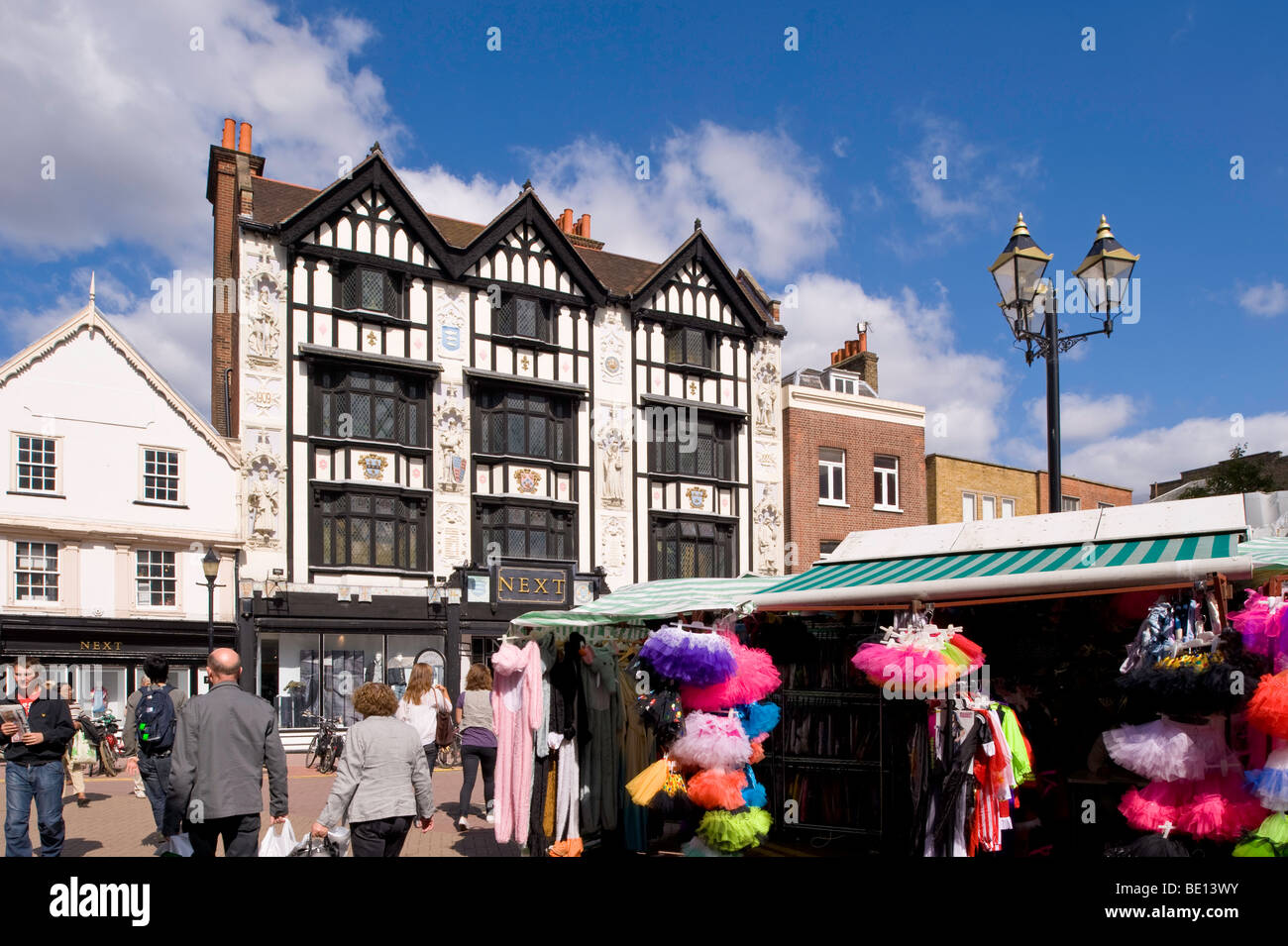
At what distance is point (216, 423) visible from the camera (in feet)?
88.7

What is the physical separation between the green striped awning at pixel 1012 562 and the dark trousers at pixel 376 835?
3819 mm

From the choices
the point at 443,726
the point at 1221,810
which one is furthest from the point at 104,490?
the point at 1221,810

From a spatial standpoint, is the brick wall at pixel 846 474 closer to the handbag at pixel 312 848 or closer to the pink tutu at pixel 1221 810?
the handbag at pixel 312 848

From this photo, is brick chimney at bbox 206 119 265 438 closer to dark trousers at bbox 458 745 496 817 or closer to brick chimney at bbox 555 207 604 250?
brick chimney at bbox 555 207 604 250

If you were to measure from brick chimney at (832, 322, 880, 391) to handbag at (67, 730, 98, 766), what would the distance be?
2396cm

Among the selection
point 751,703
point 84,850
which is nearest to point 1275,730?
point 751,703

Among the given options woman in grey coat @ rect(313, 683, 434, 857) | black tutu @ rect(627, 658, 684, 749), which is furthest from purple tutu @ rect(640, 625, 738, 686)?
woman in grey coat @ rect(313, 683, 434, 857)

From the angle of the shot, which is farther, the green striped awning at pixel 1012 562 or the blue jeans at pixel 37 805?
the blue jeans at pixel 37 805

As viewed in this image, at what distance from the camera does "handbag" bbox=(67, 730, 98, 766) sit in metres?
20.1

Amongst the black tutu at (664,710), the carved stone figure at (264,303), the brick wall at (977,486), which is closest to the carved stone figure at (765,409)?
the brick wall at (977,486)

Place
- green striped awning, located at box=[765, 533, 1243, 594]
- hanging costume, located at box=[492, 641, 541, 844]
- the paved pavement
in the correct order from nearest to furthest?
green striped awning, located at box=[765, 533, 1243, 594], hanging costume, located at box=[492, 641, 541, 844], the paved pavement

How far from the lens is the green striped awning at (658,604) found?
9258mm
